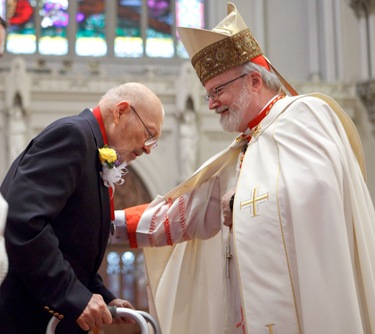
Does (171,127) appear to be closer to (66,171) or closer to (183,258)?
(183,258)

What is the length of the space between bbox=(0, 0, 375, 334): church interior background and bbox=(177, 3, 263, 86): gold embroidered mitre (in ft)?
20.8

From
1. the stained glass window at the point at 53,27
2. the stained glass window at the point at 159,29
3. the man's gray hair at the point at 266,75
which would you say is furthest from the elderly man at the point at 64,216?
the stained glass window at the point at 159,29

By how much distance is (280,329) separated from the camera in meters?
3.08

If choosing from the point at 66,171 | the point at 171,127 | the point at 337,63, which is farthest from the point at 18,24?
the point at 66,171

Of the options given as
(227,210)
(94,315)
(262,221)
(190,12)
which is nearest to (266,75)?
(227,210)

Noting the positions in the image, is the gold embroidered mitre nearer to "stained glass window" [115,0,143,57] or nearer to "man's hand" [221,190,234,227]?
"man's hand" [221,190,234,227]

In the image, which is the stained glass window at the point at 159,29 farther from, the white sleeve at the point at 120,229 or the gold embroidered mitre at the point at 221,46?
the white sleeve at the point at 120,229

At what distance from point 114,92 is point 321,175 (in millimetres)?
927

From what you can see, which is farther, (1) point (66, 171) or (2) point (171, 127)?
(2) point (171, 127)

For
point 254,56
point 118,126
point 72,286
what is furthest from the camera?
point 254,56

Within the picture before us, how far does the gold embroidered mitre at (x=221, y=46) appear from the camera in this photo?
369 cm

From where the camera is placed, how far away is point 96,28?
11.8 metres

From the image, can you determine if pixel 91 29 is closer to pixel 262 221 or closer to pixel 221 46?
pixel 221 46

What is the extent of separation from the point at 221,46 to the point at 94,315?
1533mm
